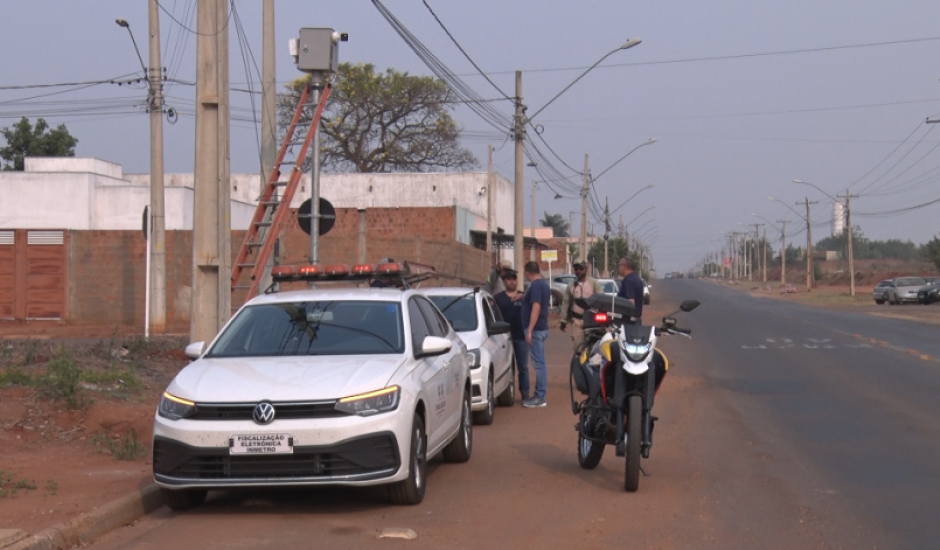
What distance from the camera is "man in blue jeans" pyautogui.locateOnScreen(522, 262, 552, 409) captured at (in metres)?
12.8

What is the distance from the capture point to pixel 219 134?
37.6ft

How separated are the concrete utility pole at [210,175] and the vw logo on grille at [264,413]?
16.6 feet

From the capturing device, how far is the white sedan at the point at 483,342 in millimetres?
11109

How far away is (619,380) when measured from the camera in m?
7.87

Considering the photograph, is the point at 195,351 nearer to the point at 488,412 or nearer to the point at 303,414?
the point at 303,414

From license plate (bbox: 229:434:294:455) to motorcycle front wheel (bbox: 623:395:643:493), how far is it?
8.42ft

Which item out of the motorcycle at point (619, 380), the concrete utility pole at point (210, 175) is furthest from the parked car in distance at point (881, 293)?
the motorcycle at point (619, 380)

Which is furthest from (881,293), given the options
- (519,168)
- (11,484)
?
(11,484)

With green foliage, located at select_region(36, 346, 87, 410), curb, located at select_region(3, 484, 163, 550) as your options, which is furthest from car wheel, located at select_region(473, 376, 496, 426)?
curb, located at select_region(3, 484, 163, 550)

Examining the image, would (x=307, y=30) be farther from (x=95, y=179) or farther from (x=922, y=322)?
(x=922, y=322)

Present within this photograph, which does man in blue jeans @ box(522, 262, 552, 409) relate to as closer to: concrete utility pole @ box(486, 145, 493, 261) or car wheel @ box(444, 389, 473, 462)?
car wheel @ box(444, 389, 473, 462)

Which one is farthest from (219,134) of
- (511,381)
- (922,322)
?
(922,322)

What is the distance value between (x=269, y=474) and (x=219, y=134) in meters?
5.77

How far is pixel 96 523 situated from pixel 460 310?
6.43 m
